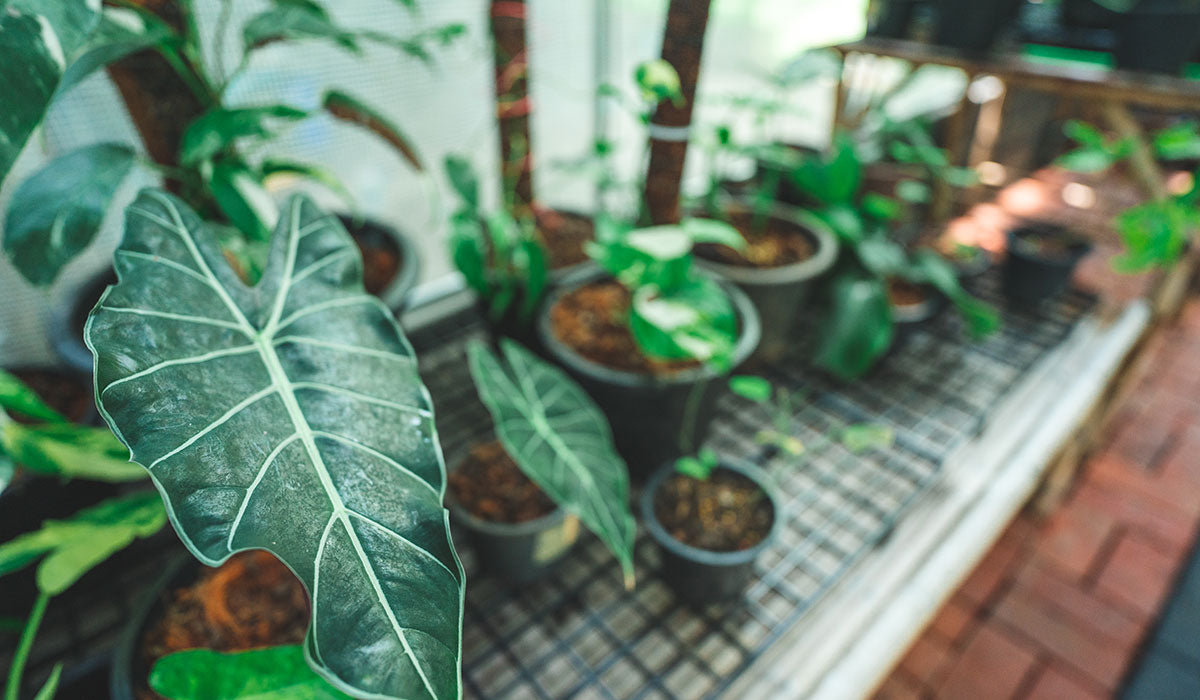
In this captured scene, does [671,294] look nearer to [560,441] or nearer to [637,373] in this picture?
[637,373]

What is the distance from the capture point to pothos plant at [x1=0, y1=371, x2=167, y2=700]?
587mm

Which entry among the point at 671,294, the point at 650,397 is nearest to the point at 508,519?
the point at 650,397

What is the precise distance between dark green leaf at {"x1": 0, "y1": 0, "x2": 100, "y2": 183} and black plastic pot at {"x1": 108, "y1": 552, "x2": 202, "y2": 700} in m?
0.53

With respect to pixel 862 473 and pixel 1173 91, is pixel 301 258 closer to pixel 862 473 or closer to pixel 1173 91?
pixel 862 473

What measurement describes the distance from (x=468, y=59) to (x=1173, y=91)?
149 cm

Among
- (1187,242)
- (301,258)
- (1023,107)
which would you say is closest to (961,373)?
(1187,242)

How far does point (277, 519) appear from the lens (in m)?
0.39

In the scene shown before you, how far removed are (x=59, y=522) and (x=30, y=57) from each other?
1.48 feet

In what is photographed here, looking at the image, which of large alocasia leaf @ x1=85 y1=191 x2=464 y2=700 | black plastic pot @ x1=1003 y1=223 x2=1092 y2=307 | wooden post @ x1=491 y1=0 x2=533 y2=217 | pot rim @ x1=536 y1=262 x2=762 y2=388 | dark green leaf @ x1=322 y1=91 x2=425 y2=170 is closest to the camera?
large alocasia leaf @ x1=85 y1=191 x2=464 y2=700

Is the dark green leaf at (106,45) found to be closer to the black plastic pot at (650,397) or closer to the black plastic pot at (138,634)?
the black plastic pot at (138,634)

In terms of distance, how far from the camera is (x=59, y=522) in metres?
0.64

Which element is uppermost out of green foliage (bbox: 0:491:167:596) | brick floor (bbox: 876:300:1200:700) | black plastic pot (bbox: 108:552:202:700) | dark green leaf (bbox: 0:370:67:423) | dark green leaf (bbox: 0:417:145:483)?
dark green leaf (bbox: 0:370:67:423)

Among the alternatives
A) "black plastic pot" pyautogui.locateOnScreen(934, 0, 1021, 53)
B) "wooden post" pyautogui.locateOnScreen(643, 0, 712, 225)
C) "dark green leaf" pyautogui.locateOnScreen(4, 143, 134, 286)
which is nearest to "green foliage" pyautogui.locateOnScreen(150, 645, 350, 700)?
"dark green leaf" pyautogui.locateOnScreen(4, 143, 134, 286)

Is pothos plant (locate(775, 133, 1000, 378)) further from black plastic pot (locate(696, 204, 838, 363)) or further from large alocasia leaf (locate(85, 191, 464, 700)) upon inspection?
large alocasia leaf (locate(85, 191, 464, 700))
